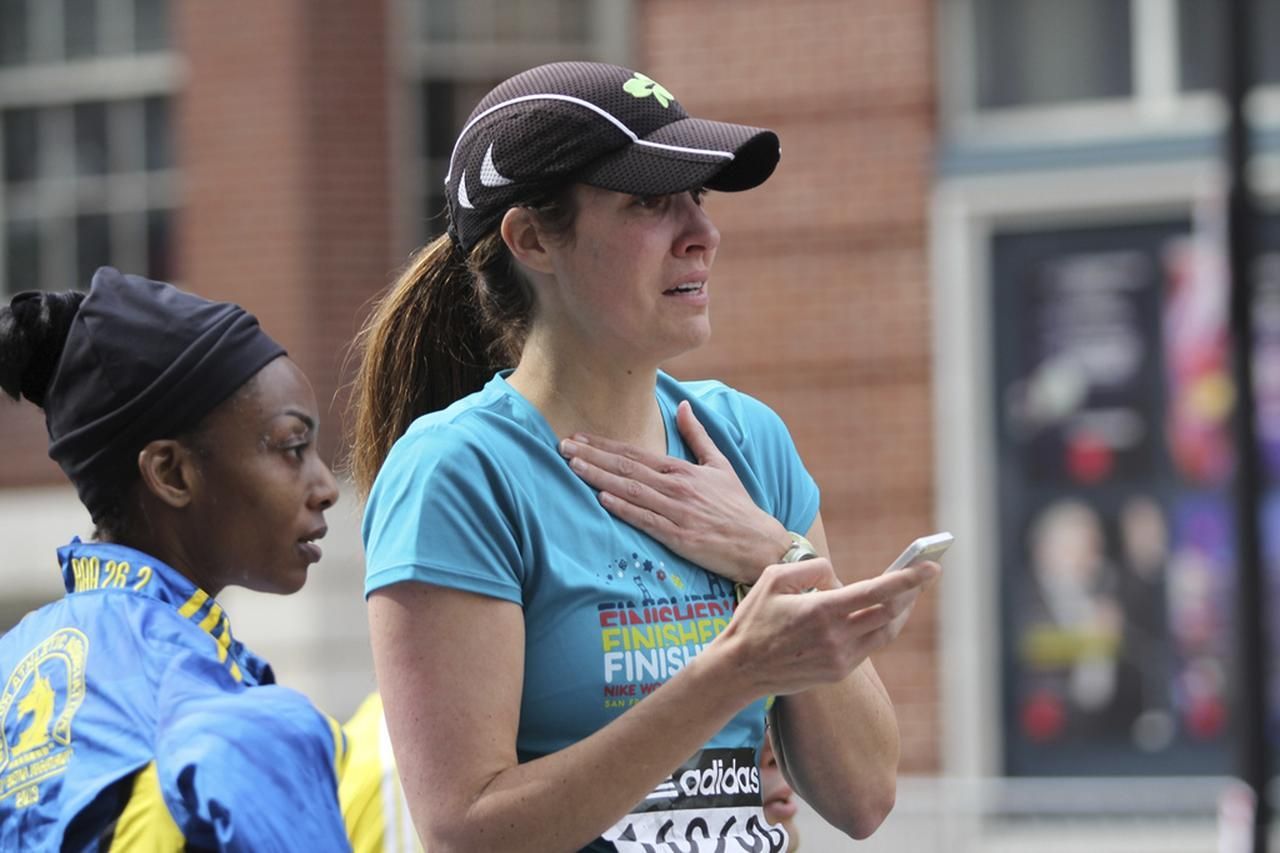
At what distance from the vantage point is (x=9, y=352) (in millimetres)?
2641

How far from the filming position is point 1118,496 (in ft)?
29.2

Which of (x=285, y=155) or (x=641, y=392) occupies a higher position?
(x=285, y=155)

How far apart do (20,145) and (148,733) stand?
9.17 meters

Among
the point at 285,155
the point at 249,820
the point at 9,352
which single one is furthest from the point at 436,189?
the point at 249,820

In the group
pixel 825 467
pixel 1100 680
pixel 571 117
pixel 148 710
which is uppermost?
pixel 571 117

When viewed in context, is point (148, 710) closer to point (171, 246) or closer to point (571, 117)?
point (571, 117)

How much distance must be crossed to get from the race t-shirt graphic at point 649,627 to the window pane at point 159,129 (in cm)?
873

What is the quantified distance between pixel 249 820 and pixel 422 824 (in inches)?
7.8

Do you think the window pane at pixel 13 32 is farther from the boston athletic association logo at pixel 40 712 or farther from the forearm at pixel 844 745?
the forearm at pixel 844 745

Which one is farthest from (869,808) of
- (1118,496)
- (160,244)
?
(160,244)

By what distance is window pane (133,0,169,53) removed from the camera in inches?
411

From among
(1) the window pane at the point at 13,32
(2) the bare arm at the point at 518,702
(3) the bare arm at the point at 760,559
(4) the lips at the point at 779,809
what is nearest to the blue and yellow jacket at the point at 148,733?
(2) the bare arm at the point at 518,702

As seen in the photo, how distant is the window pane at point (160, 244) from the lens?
1051 cm

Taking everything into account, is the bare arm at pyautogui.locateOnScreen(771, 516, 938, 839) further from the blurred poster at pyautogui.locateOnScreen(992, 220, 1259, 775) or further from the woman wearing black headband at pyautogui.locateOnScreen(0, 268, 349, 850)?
the blurred poster at pyautogui.locateOnScreen(992, 220, 1259, 775)
